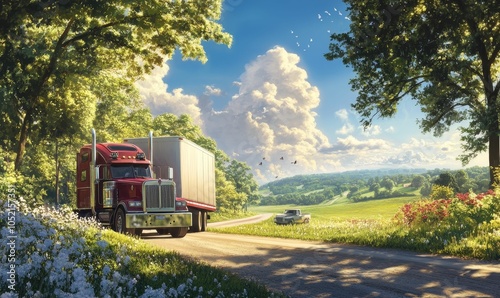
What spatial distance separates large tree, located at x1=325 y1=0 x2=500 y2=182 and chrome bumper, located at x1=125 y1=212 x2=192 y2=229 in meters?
11.1

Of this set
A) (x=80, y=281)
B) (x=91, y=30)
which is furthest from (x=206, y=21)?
(x=80, y=281)

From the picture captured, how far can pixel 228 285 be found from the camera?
8.24 m

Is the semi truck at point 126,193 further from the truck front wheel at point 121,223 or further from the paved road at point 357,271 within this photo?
the paved road at point 357,271

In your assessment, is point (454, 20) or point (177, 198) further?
point (454, 20)

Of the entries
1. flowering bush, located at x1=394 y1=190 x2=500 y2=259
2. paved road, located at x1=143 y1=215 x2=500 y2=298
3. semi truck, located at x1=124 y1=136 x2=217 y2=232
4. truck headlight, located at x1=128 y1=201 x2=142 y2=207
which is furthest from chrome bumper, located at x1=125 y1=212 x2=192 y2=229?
flowering bush, located at x1=394 y1=190 x2=500 y2=259

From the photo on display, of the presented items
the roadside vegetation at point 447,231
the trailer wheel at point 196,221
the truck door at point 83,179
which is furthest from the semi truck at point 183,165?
the roadside vegetation at point 447,231

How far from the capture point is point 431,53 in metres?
25.2

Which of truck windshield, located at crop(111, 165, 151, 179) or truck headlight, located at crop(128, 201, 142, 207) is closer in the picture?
truck headlight, located at crop(128, 201, 142, 207)

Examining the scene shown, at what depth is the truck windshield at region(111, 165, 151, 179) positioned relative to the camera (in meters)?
20.8

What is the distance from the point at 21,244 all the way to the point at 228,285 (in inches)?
124

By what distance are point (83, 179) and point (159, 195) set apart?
413 cm

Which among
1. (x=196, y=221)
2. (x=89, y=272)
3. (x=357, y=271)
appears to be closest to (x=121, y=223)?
(x=196, y=221)

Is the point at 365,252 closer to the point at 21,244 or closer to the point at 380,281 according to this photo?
the point at 380,281

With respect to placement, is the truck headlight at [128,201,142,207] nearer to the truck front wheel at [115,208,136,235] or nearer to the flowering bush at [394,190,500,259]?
the truck front wheel at [115,208,136,235]
